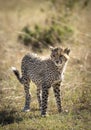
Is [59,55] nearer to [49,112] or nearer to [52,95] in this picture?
[49,112]

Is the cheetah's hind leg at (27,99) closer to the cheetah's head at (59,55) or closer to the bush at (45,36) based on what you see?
the cheetah's head at (59,55)

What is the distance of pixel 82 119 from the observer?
8.79 metres

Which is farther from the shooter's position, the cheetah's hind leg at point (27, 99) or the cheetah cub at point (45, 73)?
the cheetah's hind leg at point (27, 99)

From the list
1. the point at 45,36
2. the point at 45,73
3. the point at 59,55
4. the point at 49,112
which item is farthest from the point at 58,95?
the point at 45,36

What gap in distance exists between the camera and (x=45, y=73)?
939 centimetres

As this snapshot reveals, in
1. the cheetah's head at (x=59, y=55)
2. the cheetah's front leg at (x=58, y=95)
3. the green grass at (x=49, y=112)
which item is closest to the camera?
the green grass at (x=49, y=112)

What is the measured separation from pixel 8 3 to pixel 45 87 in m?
14.8

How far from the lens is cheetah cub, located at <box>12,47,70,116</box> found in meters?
9.05

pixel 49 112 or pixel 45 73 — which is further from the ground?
pixel 45 73

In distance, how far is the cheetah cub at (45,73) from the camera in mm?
9046

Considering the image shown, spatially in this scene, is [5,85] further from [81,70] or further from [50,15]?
[50,15]

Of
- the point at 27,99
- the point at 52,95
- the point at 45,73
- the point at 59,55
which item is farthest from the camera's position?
the point at 52,95

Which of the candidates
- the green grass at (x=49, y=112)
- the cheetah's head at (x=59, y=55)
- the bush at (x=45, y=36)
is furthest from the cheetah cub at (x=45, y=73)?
the bush at (x=45, y=36)

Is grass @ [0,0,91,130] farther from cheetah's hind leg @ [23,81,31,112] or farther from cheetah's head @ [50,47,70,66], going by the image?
cheetah's head @ [50,47,70,66]
